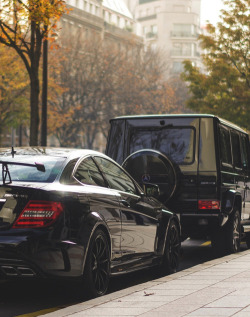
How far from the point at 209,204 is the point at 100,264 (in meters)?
4.47

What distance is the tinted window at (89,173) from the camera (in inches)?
324

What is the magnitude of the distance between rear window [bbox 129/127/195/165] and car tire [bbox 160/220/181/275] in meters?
1.91

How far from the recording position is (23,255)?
283 inches

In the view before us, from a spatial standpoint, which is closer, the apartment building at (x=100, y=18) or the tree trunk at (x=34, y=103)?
the tree trunk at (x=34, y=103)

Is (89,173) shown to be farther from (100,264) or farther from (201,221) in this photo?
(201,221)

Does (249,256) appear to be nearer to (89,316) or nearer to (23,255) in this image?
(23,255)

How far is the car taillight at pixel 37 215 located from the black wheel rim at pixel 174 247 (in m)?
3.35

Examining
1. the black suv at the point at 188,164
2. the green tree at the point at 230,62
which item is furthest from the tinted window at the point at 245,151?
the green tree at the point at 230,62

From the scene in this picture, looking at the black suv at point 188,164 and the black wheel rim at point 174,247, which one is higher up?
the black suv at point 188,164

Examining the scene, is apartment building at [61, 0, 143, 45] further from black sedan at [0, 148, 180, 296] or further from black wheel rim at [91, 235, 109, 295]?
black wheel rim at [91, 235, 109, 295]

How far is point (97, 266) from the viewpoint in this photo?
313 inches

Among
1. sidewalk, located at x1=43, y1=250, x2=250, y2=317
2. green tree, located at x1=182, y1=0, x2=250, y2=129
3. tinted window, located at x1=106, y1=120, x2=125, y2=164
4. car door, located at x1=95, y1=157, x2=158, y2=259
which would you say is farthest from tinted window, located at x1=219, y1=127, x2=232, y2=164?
green tree, located at x1=182, y1=0, x2=250, y2=129

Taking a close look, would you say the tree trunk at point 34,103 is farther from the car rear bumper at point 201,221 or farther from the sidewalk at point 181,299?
the sidewalk at point 181,299

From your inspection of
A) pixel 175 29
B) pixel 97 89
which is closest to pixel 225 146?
pixel 97 89
